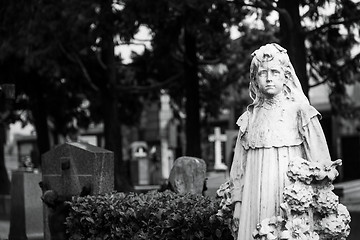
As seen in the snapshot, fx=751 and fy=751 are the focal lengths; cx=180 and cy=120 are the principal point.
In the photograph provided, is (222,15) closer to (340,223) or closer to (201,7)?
(201,7)

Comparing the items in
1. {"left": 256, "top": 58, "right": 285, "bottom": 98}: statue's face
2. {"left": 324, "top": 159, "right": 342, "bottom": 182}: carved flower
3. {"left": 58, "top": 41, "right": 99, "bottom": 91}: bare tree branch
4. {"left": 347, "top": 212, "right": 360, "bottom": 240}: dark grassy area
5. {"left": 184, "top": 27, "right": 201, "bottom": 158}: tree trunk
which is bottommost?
{"left": 347, "top": 212, "right": 360, "bottom": 240}: dark grassy area

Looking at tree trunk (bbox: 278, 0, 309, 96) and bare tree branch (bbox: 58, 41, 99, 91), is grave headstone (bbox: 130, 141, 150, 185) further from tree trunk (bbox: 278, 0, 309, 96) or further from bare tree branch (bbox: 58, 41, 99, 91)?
tree trunk (bbox: 278, 0, 309, 96)

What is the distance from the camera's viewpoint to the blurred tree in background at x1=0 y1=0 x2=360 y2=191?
17.3 metres

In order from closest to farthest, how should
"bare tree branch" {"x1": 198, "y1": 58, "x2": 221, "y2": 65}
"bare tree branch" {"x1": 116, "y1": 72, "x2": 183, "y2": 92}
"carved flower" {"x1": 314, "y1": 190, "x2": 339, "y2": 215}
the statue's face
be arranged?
"carved flower" {"x1": 314, "y1": 190, "x2": 339, "y2": 215} → the statue's face → "bare tree branch" {"x1": 116, "y1": 72, "x2": 183, "y2": 92} → "bare tree branch" {"x1": 198, "y1": 58, "x2": 221, "y2": 65}

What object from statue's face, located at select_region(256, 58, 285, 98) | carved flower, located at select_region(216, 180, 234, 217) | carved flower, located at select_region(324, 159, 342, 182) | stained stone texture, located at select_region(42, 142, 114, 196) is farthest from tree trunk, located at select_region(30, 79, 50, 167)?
carved flower, located at select_region(324, 159, 342, 182)

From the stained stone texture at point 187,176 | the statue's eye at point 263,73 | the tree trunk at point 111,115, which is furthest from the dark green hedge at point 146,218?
the tree trunk at point 111,115

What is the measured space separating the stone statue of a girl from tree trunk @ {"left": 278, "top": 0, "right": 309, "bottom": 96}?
8183 millimetres

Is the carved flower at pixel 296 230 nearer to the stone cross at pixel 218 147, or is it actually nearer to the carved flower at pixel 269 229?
the carved flower at pixel 269 229

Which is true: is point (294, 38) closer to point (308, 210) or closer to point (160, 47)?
point (160, 47)

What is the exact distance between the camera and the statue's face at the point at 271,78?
249 inches

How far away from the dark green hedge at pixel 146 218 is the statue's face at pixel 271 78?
1943 mm

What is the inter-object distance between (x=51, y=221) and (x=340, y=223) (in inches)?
269

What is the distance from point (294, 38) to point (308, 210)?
29.5 feet

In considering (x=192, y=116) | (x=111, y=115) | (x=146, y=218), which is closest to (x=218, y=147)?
(x=111, y=115)
